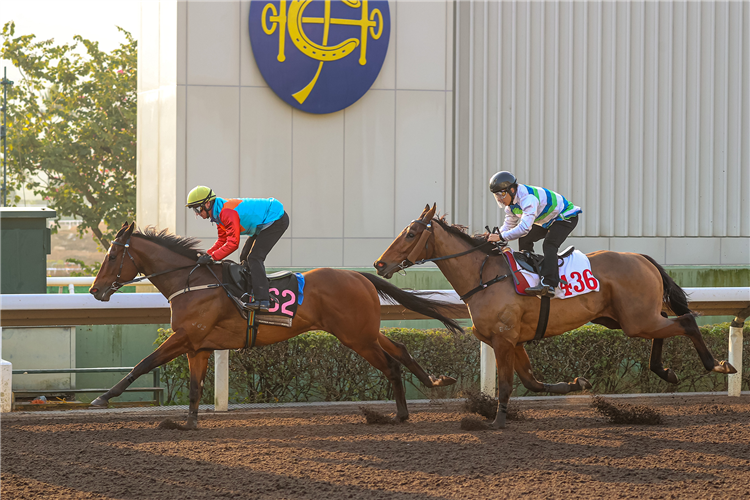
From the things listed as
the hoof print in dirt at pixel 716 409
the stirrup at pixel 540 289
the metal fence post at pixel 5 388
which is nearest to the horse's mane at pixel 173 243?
the metal fence post at pixel 5 388

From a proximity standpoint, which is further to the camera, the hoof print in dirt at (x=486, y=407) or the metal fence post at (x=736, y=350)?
the metal fence post at (x=736, y=350)

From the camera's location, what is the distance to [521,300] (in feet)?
19.3

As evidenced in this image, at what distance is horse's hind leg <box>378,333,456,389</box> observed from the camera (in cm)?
612

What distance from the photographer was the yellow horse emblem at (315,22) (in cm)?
925

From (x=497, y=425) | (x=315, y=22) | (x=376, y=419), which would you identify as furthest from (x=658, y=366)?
(x=315, y=22)

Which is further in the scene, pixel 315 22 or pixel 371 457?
pixel 315 22

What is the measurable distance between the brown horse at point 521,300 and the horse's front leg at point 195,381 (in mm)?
1555

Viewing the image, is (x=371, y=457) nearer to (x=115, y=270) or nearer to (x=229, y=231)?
(x=229, y=231)

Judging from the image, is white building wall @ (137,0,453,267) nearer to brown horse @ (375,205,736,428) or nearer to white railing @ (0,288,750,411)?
white railing @ (0,288,750,411)

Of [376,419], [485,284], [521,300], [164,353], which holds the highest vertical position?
[485,284]

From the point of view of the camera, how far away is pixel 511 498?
389 cm

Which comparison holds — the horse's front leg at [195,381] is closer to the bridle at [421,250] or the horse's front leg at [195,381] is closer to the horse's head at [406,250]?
the horse's head at [406,250]

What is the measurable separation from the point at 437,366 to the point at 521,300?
1627 mm

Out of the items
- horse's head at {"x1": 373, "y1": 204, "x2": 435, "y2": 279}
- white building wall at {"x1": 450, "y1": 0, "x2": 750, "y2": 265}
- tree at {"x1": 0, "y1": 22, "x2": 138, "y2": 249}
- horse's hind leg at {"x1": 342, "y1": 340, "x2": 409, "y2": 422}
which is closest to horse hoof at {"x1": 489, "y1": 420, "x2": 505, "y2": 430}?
horse's hind leg at {"x1": 342, "y1": 340, "x2": 409, "y2": 422}
